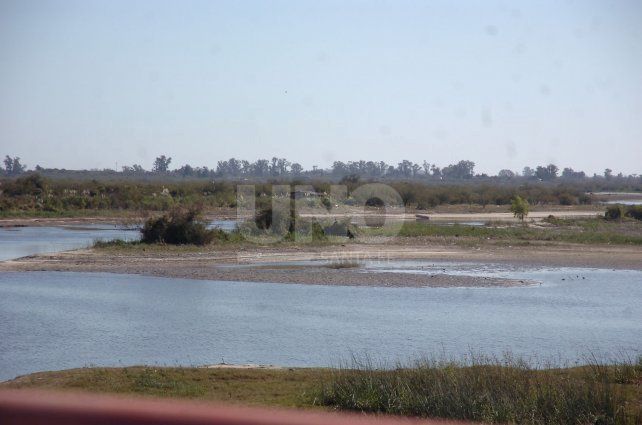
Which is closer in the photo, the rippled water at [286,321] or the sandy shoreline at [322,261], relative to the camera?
the rippled water at [286,321]

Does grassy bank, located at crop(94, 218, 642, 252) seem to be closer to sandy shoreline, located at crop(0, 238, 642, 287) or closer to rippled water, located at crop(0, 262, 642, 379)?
sandy shoreline, located at crop(0, 238, 642, 287)

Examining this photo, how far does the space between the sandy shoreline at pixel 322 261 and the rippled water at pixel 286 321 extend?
1624 millimetres

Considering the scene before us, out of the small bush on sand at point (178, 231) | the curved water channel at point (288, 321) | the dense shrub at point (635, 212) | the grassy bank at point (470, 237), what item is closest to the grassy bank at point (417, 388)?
the curved water channel at point (288, 321)

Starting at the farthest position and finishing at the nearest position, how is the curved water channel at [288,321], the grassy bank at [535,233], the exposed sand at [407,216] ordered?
the exposed sand at [407,216], the grassy bank at [535,233], the curved water channel at [288,321]

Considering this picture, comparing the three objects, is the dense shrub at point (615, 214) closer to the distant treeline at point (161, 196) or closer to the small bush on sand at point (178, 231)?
the distant treeline at point (161, 196)

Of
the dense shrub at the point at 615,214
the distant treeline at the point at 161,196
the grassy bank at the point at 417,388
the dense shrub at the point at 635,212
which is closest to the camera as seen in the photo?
the grassy bank at the point at 417,388

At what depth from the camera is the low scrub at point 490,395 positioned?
891cm

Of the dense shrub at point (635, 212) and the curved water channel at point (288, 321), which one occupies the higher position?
the dense shrub at point (635, 212)

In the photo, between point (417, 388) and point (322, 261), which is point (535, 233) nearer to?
point (322, 261)

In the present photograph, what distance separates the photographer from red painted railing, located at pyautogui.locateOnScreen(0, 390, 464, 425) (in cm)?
350

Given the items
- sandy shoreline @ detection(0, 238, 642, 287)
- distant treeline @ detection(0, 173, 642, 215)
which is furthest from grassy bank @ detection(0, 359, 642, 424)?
distant treeline @ detection(0, 173, 642, 215)

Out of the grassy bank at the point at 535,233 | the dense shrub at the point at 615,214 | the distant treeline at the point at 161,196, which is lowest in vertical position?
the grassy bank at the point at 535,233

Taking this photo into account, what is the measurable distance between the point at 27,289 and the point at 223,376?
1461 cm

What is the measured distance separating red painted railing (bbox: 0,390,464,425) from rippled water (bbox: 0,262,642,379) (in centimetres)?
1094
